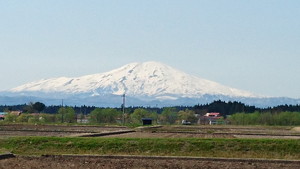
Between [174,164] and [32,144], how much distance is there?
1482cm

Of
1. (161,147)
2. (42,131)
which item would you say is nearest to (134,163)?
(161,147)

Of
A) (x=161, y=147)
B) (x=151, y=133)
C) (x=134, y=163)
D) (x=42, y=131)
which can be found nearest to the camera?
(x=134, y=163)

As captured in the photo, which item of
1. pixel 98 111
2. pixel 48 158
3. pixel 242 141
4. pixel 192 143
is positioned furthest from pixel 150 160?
pixel 98 111

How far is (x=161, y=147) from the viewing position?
4088cm

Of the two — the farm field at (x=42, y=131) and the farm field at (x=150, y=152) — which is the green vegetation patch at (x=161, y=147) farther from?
the farm field at (x=42, y=131)

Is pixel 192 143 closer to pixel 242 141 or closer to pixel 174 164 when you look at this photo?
pixel 242 141

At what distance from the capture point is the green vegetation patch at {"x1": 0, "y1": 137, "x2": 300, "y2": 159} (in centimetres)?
3941

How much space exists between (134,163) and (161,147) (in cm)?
929

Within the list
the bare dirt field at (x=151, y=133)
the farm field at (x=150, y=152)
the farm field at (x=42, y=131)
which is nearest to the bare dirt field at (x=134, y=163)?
the farm field at (x=150, y=152)

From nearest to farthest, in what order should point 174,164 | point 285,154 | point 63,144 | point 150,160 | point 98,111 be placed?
point 174,164 < point 150,160 < point 285,154 < point 63,144 < point 98,111

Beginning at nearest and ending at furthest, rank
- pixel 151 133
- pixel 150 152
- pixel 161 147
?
pixel 150 152 → pixel 161 147 → pixel 151 133

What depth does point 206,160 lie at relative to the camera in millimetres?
34344

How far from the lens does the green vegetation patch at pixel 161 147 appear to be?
39.4m

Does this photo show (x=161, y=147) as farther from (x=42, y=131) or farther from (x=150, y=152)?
(x=42, y=131)
